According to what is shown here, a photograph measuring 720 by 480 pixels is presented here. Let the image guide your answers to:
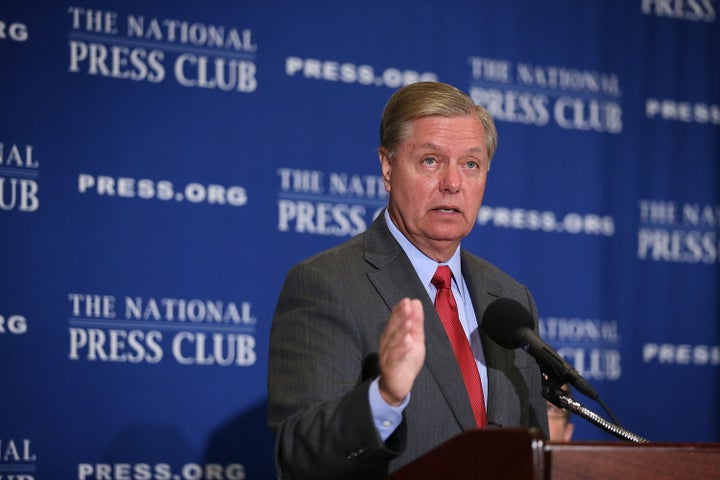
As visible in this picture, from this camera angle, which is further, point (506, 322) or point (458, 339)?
point (458, 339)

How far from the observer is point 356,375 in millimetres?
1973

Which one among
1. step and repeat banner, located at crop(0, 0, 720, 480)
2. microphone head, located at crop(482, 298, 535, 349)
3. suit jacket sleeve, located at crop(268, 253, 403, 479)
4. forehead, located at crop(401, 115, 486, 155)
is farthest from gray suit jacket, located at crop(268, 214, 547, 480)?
step and repeat banner, located at crop(0, 0, 720, 480)

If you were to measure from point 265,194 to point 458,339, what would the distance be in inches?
58.4

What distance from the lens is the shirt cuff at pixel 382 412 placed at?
1715 mm

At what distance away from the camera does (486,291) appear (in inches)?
91.1

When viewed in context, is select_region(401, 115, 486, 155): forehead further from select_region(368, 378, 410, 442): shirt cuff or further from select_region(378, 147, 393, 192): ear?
select_region(368, 378, 410, 442): shirt cuff

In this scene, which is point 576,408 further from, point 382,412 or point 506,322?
point 382,412

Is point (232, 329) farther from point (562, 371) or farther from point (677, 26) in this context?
point (677, 26)

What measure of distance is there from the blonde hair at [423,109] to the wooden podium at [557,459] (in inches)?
37.8

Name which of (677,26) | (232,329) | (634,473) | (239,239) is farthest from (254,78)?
(634,473)

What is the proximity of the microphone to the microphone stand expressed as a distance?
3 centimetres

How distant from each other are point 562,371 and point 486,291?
0.51 m

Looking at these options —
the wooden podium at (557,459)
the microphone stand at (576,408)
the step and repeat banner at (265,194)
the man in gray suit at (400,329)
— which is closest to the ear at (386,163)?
the man in gray suit at (400,329)

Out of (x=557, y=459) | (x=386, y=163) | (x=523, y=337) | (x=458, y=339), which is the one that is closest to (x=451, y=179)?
(x=386, y=163)
